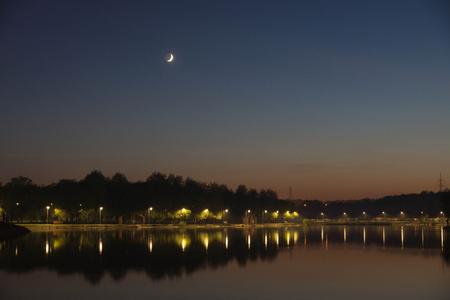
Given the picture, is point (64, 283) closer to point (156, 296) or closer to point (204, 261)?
point (156, 296)

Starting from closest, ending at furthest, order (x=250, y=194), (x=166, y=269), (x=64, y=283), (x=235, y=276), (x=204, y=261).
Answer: (x=64, y=283) → (x=235, y=276) → (x=166, y=269) → (x=204, y=261) → (x=250, y=194)

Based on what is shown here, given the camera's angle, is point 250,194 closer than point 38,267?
No

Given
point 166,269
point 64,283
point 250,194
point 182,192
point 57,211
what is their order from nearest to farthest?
1. point 64,283
2. point 166,269
3. point 57,211
4. point 182,192
5. point 250,194

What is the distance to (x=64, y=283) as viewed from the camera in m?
28.0

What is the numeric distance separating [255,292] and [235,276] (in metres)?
Result: 5.69

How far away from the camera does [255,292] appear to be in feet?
85.7

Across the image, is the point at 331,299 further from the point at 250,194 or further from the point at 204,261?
the point at 250,194

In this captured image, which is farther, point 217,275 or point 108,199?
point 108,199

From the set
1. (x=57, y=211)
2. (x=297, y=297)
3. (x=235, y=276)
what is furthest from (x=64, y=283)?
(x=57, y=211)

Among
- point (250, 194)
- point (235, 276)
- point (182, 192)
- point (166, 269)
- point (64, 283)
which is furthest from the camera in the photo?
point (250, 194)

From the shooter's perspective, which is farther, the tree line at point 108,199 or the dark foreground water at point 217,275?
the tree line at point 108,199

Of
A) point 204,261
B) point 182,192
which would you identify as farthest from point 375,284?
point 182,192

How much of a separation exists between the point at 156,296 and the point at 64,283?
6408 mm

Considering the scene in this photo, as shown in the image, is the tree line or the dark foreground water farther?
the tree line
